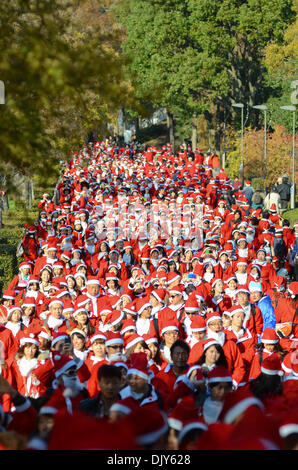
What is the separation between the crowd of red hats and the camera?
4.56 m

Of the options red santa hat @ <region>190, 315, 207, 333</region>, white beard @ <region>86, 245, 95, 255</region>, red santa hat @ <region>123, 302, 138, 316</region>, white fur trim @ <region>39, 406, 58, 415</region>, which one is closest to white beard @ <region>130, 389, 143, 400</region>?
white fur trim @ <region>39, 406, 58, 415</region>

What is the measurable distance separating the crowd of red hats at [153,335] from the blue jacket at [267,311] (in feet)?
0.08

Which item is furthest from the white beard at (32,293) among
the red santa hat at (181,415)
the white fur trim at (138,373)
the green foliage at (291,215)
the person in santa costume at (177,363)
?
the green foliage at (291,215)

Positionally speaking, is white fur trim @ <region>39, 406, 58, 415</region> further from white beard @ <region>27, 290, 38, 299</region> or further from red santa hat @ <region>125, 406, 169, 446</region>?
white beard @ <region>27, 290, 38, 299</region>

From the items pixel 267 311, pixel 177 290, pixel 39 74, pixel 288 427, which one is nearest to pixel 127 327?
pixel 177 290

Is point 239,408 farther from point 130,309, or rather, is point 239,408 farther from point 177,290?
point 177,290

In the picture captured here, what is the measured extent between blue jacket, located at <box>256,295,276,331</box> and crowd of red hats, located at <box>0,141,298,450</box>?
0.02 meters

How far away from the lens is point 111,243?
17578mm

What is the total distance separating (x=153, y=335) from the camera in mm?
9477

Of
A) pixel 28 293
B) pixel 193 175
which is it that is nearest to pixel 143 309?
pixel 28 293

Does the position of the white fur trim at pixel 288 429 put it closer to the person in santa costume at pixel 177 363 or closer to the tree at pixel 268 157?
the person in santa costume at pixel 177 363

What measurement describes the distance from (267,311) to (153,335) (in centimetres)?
200

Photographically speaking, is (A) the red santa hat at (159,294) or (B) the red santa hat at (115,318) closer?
(B) the red santa hat at (115,318)

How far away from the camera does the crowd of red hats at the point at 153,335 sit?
4.56 metres
